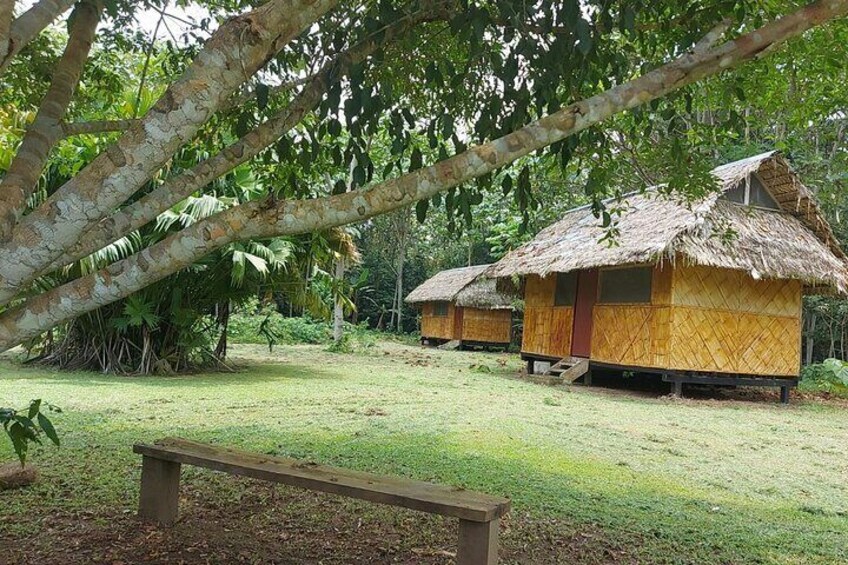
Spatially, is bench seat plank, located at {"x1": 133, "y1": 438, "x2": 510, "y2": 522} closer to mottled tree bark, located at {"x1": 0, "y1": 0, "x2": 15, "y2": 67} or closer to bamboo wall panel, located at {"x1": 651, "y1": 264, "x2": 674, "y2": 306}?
mottled tree bark, located at {"x1": 0, "y1": 0, "x2": 15, "y2": 67}

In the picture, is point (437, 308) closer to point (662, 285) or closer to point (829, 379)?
point (829, 379)

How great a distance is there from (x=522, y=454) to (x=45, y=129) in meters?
4.38

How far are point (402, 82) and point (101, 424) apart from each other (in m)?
4.17

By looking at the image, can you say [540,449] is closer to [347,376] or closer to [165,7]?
[165,7]

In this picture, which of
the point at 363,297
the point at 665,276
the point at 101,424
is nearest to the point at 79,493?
the point at 101,424

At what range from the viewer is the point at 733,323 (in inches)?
455

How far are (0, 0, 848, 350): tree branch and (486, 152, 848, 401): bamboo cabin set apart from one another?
8197 millimetres

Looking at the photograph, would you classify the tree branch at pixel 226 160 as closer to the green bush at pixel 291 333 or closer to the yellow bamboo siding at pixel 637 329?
the yellow bamboo siding at pixel 637 329

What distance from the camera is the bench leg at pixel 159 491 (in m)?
3.42

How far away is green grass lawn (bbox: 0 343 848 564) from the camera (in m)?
3.67

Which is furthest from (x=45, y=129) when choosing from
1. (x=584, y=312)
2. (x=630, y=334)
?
(x=584, y=312)

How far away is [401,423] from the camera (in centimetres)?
696

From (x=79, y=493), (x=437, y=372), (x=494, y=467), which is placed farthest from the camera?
(x=437, y=372)

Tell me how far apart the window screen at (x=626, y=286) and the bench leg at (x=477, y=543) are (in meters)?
9.78
